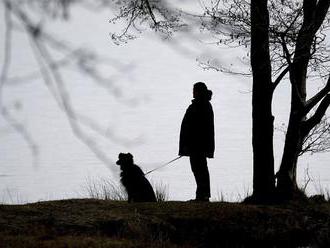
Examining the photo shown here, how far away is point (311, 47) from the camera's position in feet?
40.6

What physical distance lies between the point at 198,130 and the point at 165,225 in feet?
7.59

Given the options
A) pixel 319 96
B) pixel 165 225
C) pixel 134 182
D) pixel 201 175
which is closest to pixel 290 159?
pixel 319 96

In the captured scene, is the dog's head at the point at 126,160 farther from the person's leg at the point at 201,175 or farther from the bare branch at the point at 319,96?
the bare branch at the point at 319,96

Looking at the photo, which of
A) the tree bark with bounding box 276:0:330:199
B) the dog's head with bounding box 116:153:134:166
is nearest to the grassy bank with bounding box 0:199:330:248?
the dog's head with bounding box 116:153:134:166

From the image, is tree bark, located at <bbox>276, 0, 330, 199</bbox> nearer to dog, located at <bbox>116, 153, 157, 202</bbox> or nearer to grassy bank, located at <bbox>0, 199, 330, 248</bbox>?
grassy bank, located at <bbox>0, 199, 330, 248</bbox>

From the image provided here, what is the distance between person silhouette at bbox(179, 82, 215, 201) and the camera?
10.9m

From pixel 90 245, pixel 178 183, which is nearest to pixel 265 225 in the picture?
pixel 90 245

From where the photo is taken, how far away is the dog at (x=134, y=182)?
453 inches

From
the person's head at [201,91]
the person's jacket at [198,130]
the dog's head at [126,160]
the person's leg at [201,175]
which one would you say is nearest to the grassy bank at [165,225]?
the person's leg at [201,175]

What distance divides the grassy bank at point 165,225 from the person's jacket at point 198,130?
1.15m

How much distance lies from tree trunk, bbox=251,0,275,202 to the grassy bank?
201cm

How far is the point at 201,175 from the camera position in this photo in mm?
11188

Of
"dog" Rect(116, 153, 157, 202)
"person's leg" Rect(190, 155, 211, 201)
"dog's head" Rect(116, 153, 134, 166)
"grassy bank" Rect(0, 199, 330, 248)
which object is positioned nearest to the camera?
"grassy bank" Rect(0, 199, 330, 248)

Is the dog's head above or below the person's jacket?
below
